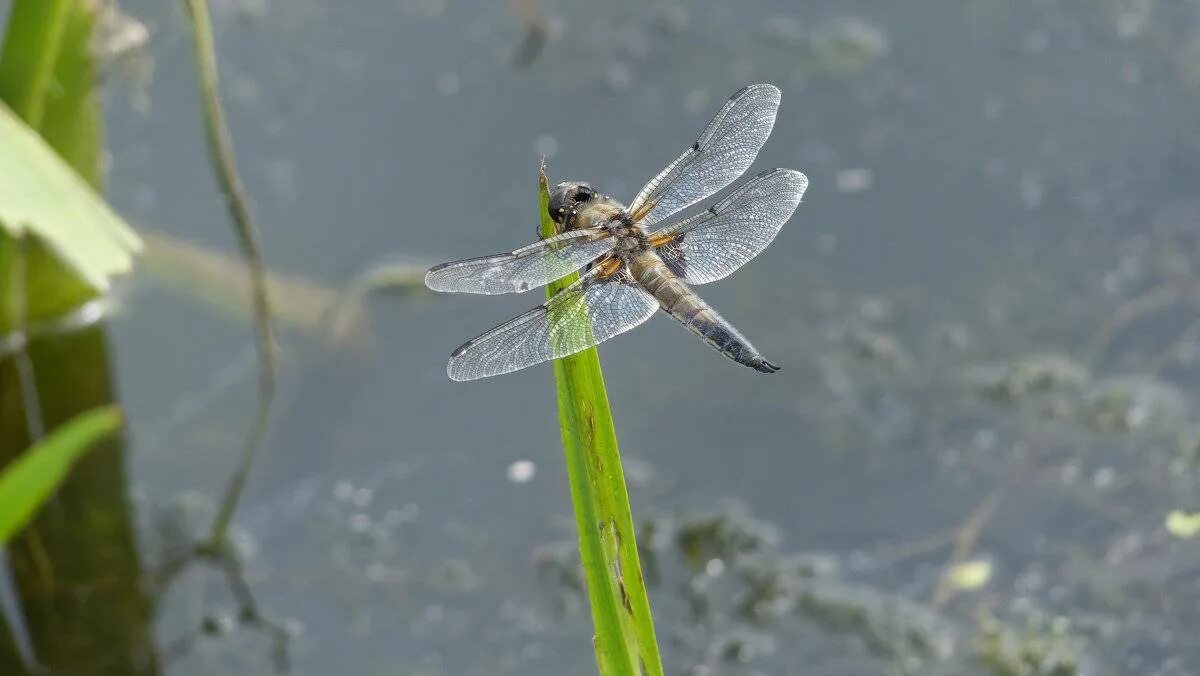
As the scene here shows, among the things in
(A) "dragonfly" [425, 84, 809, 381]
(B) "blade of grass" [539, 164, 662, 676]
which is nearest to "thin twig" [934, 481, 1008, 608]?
(A) "dragonfly" [425, 84, 809, 381]

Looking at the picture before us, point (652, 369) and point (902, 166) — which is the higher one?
point (902, 166)

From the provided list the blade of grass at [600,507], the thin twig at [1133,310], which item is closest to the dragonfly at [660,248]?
the blade of grass at [600,507]

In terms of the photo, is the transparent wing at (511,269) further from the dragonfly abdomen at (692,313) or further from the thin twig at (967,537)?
the thin twig at (967,537)

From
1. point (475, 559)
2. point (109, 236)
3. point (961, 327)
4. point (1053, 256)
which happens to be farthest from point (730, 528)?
point (109, 236)

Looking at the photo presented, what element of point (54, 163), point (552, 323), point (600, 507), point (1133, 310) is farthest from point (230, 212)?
point (1133, 310)

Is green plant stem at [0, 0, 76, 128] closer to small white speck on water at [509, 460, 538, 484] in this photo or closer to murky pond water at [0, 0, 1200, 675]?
murky pond water at [0, 0, 1200, 675]

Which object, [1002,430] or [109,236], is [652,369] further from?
[109,236]
